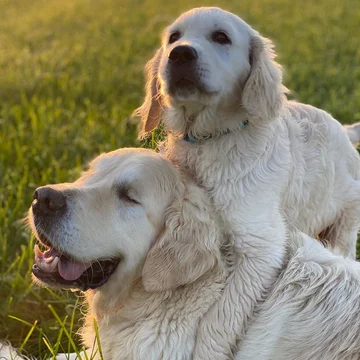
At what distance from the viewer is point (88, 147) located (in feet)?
18.8

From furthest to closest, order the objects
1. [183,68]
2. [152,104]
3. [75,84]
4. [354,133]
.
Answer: [75,84] < [354,133] < [152,104] < [183,68]

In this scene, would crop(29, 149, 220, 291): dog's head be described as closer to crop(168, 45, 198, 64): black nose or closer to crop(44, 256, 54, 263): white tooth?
crop(44, 256, 54, 263): white tooth

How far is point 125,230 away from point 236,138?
89cm

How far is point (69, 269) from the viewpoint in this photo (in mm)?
2736

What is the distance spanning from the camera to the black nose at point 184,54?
315 centimetres

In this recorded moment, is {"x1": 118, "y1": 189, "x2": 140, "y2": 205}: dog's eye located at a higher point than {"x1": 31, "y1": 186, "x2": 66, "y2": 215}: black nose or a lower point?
lower

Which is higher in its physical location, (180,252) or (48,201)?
(48,201)

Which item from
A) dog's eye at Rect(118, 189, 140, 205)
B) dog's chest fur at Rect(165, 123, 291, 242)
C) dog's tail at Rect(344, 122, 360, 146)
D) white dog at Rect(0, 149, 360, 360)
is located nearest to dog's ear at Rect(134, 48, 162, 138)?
dog's chest fur at Rect(165, 123, 291, 242)

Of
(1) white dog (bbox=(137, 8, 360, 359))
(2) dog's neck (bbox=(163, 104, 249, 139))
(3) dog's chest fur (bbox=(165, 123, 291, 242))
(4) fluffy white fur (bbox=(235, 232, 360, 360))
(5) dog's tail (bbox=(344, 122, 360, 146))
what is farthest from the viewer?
(5) dog's tail (bbox=(344, 122, 360, 146))

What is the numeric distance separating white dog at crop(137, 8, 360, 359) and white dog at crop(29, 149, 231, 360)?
131 millimetres

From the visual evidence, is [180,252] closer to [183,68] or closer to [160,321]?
[160,321]

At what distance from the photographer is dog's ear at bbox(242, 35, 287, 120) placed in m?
3.25

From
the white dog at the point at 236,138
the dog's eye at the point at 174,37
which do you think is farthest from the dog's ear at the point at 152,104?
the dog's eye at the point at 174,37

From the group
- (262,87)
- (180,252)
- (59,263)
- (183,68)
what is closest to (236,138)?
(262,87)
